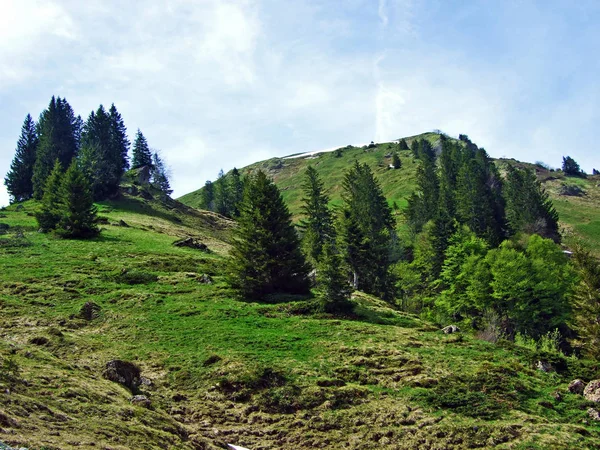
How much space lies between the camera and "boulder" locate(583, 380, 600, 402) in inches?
904

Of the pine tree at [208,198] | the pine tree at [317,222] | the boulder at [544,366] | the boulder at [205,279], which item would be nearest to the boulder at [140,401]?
the boulder at [544,366]

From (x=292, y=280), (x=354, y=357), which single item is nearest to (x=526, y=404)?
(x=354, y=357)

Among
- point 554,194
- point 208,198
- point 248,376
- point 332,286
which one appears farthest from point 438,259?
point 554,194

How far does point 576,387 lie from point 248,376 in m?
16.1

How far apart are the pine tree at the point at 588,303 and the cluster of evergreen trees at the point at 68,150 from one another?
249ft

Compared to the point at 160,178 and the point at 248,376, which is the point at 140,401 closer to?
the point at 248,376

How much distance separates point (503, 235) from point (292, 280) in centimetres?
6940

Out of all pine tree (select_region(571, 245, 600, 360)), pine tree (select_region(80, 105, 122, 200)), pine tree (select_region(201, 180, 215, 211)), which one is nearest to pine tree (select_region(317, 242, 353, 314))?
pine tree (select_region(571, 245, 600, 360))

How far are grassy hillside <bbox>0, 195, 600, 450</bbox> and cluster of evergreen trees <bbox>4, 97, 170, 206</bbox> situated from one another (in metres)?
51.7

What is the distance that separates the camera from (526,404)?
22469 mm

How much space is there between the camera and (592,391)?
23.4 m

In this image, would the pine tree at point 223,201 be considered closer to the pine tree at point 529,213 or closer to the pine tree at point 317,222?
the pine tree at point 317,222

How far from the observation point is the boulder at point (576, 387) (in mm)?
24000

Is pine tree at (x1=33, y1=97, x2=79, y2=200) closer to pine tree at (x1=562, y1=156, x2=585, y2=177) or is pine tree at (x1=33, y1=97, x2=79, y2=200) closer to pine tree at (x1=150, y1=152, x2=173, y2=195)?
pine tree at (x1=150, y1=152, x2=173, y2=195)
